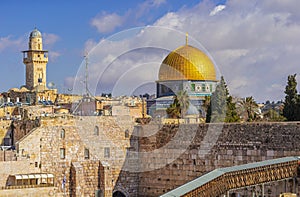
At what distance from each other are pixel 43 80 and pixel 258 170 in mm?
51959

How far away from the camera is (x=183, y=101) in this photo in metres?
45.8

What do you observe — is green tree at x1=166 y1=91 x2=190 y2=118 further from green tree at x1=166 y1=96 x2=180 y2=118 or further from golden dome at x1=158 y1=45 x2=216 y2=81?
golden dome at x1=158 y1=45 x2=216 y2=81

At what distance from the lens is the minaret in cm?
6538

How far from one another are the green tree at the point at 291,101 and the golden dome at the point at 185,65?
14806mm

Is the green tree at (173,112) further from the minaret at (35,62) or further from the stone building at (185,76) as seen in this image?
the minaret at (35,62)

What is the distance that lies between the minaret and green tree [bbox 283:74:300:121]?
33531mm

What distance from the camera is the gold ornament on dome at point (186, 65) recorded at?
50875 millimetres

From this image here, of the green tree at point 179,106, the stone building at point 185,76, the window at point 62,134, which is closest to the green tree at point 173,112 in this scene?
the green tree at point 179,106

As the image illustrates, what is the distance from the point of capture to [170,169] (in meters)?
30.7

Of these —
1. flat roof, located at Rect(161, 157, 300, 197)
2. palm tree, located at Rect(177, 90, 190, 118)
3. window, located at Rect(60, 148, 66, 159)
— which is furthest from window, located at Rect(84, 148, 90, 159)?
flat roof, located at Rect(161, 157, 300, 197)

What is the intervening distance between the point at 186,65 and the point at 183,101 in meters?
6.07

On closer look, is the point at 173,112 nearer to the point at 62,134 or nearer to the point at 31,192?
the point at 62,134

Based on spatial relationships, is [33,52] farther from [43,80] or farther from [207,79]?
[207,79]

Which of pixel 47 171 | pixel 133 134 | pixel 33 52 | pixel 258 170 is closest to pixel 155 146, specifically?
pixel 133 134
